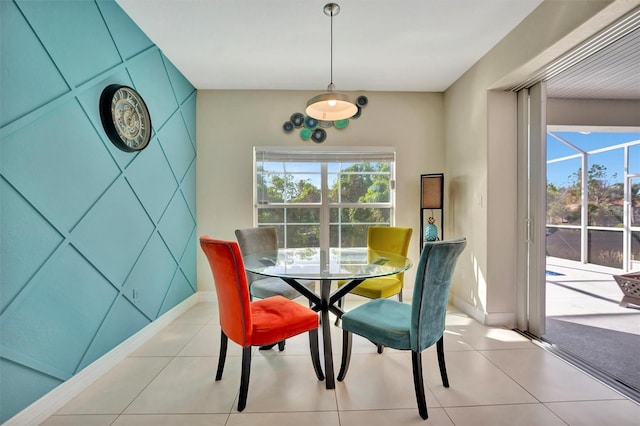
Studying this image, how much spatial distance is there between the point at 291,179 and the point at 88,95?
2088 mm

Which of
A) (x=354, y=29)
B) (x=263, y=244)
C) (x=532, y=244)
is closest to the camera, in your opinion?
(x=354, y=29)

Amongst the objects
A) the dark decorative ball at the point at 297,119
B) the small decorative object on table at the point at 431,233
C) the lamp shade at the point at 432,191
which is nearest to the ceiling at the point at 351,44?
the dark decorative ball at the point at 297,119

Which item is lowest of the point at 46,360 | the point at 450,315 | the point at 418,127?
the point at 450,315

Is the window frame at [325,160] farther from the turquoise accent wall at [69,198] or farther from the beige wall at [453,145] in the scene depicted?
the turquoise accent wall at [69,198]

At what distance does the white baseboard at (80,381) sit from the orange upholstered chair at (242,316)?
2.98 ft

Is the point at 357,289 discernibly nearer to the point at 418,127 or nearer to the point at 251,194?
the point at 251,194

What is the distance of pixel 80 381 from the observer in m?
1.69

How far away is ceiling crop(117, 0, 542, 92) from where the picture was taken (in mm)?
1999

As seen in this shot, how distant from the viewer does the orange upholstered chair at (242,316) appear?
1448 millimetres

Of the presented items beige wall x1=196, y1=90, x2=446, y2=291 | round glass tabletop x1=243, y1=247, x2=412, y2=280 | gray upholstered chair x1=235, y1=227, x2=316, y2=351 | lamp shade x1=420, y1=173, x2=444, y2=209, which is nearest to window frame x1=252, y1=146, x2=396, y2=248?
beige wall x1=196, y1=90, x2=446, y2=291

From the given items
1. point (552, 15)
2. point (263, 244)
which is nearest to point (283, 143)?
point (263, 244)

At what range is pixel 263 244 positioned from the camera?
277 cm

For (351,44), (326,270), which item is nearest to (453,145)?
(351,44)

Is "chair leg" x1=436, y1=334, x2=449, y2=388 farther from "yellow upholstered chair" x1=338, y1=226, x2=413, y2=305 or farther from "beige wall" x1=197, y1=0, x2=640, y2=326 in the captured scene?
"beige wall" x1=197, y1=0, x2=640, y2=326
